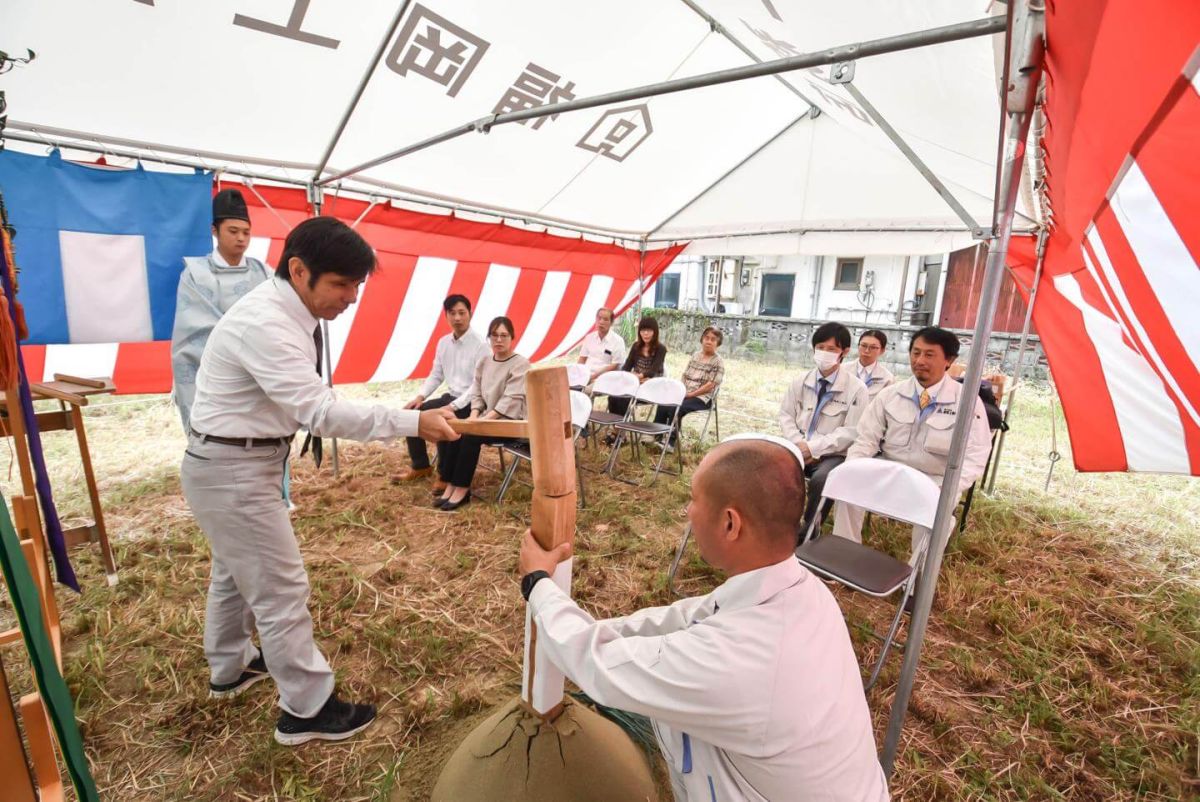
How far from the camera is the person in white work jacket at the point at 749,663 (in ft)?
2.94

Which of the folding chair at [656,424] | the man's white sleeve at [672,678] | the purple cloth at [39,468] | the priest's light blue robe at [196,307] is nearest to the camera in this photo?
the man's white sleeve at [672,678]

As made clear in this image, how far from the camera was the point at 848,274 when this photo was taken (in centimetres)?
1420

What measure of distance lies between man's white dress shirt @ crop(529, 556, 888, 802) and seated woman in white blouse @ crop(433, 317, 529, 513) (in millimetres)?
3104

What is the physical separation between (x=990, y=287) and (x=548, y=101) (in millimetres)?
3598

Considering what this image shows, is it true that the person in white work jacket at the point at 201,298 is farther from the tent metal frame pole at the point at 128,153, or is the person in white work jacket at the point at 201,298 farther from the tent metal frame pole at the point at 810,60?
the tent metal frame pole at the point at 810,60

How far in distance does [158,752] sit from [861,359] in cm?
508

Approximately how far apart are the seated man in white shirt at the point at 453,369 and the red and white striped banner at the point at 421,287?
75 cm

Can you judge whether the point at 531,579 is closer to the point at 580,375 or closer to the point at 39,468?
the point at 39,468

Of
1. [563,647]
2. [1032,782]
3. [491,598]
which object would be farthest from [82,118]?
[1032,782]

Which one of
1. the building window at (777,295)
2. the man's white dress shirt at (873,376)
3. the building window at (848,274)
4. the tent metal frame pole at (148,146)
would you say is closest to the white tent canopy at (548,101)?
the tent metal frame pole at (148,146)

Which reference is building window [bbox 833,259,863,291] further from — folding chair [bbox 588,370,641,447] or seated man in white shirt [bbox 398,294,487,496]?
seated man in white shirt [bbox 398,294,487,496]

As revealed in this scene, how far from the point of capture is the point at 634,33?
356cm

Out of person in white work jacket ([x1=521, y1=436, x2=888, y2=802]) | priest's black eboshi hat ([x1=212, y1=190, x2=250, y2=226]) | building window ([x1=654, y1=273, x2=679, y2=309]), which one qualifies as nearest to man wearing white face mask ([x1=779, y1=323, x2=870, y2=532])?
person in white work jacket ([x1=521, y1=436, x2=888, y2=802])

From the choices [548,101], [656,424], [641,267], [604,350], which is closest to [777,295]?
[641,267]
